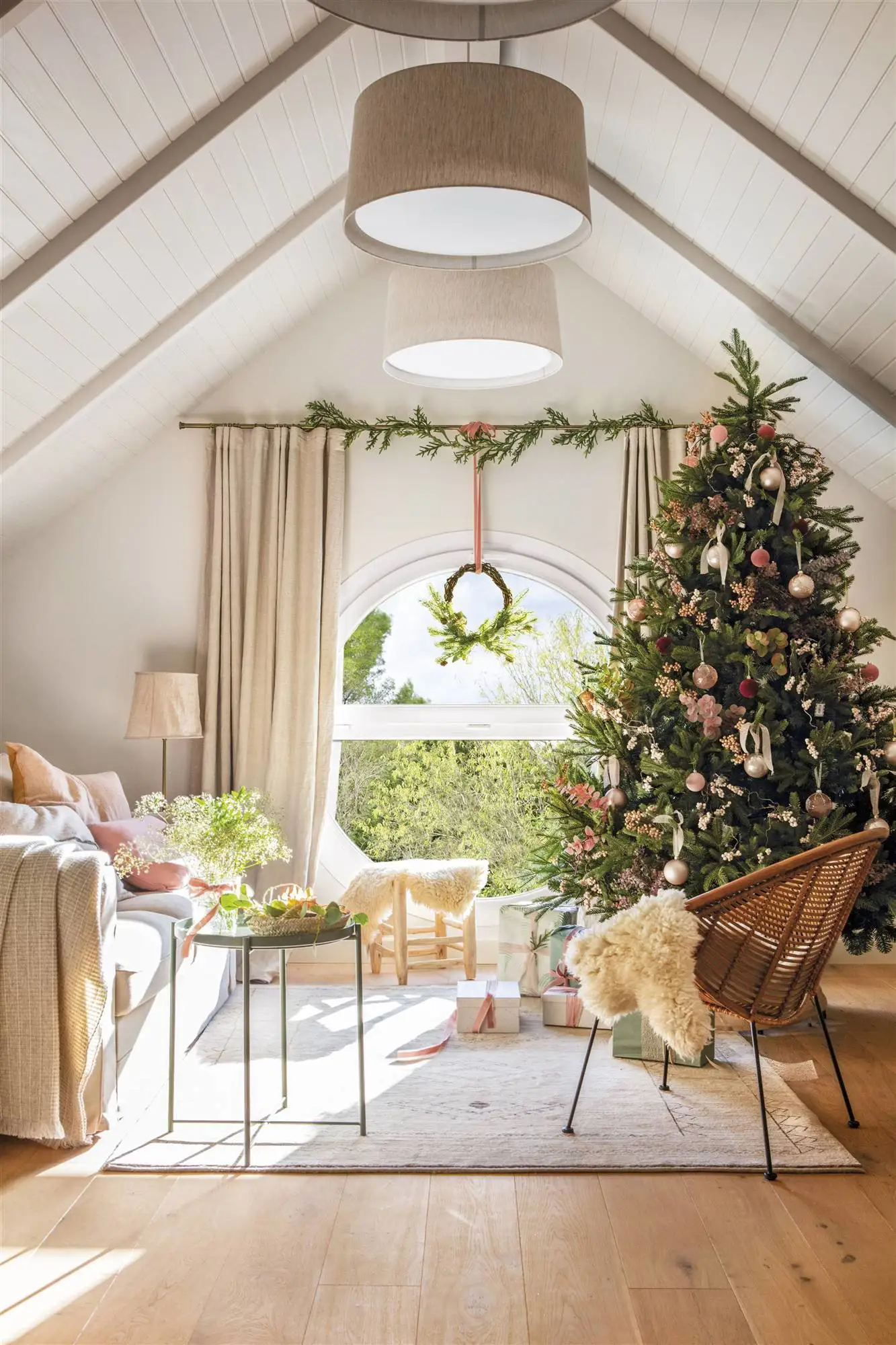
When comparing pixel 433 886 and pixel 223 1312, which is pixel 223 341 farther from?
pixel 223 1312

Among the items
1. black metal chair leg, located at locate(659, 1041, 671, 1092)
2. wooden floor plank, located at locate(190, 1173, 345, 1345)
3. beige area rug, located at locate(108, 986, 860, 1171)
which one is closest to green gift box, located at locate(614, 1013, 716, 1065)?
beige area rug, located at locate(108, 986, 860, 1171)

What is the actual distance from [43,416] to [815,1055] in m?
3.51

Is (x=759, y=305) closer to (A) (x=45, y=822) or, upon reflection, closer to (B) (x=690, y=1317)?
(A) (x=45, y=822)

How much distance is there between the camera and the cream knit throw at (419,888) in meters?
4.37

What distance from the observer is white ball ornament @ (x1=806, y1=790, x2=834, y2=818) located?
3.38 meters

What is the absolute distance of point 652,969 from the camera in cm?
258

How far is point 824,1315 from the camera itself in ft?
6.68

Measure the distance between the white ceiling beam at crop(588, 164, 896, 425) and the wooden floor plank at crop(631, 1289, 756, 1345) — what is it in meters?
3.00

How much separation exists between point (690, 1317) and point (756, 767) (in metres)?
1.71

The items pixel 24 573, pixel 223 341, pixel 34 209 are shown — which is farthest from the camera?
pixel 24 573

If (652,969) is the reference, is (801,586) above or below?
above

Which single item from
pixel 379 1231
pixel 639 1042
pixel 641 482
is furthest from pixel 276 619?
pixel 379 1231

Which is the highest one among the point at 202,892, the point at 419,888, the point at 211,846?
the point at 211,846

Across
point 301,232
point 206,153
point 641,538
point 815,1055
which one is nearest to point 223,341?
point 301,232
